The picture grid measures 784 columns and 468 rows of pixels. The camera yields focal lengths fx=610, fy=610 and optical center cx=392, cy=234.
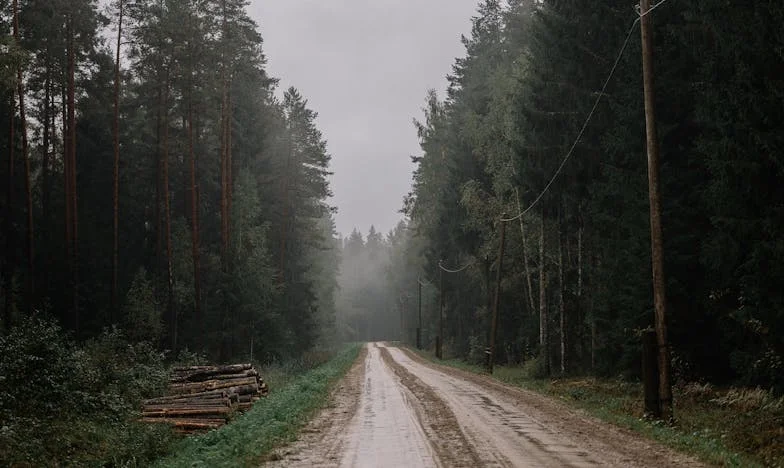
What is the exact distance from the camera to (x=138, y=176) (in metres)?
37.5

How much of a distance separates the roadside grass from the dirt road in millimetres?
553

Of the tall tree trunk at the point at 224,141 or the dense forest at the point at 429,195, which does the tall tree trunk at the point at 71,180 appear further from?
the tall tree trunk at the point at 224,141

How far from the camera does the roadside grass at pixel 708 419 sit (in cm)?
1004

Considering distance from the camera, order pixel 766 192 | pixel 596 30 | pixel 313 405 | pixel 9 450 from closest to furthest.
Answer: pixel 9 450 → pixel 766 192 → pixel 313 405 → pixel 596 30

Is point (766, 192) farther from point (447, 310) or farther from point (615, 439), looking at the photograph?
point (447, 310)

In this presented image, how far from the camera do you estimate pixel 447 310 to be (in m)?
62.5

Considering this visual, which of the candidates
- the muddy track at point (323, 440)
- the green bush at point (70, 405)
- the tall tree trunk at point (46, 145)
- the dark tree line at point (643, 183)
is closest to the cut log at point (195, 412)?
the green bush at point (70, 405)

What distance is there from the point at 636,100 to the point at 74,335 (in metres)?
25.4

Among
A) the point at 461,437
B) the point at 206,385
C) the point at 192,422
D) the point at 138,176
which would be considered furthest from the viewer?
the point at 138,176

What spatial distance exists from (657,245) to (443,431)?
20.6ft

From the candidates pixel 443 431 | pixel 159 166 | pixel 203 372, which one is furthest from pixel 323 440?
pixel 159 166

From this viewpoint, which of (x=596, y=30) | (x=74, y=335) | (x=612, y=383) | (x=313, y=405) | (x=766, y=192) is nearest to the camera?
(x=766, y=192)

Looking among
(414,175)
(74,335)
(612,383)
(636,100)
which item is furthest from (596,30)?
(414,175)

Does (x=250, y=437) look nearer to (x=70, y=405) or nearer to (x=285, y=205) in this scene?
(x=70, y=405)
